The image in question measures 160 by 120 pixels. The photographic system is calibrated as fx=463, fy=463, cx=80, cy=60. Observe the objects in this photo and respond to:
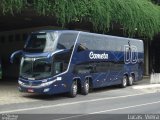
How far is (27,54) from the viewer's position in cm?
2612

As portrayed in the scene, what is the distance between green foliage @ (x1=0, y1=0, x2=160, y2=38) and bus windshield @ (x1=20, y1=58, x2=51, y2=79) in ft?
11.6

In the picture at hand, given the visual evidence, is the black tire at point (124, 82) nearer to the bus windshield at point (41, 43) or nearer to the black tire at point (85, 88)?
A: the black tire at point (85, 88)

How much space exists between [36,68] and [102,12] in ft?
31.3

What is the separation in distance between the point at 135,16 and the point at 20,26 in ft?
36.3

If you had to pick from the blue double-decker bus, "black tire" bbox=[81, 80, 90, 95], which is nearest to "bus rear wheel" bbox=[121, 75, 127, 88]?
the blue double-decker bus

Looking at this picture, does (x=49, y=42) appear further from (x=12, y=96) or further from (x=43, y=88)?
(x=12, y=96)

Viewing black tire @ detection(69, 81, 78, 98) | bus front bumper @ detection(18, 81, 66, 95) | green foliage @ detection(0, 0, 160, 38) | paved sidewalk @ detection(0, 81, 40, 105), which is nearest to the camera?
paved sidewalk @ detection(0, 81, 40, 105)

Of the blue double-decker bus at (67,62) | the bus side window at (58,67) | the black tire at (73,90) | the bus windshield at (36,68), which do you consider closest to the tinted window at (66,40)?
the blue double-decker bus at (67,62)

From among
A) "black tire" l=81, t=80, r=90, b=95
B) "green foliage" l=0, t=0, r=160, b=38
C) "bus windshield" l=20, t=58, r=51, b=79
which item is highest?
"green foliage" l=0, t=0, r=160, b=38

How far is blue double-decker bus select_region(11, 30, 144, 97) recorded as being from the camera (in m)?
25.4

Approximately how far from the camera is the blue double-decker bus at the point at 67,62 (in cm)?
2542

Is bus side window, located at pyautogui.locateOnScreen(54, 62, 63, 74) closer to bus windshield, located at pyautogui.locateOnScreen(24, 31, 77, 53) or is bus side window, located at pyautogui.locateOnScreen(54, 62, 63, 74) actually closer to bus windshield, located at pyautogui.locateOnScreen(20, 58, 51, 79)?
bus windshield, located at pyautogui.locateOnScreen(20, 58, 51, 79)

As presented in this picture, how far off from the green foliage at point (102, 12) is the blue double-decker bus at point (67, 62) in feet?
6.35

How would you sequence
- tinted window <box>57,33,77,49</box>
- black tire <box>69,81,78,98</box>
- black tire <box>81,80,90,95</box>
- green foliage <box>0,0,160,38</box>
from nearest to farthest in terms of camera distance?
1. tinted window <box>57,33,77,49</box>
2. black tire <box>69,81,78,98</box>
3. green foliage <box>0,0,160,38</box>
4. black tire <box>81,80,90,95</box>
